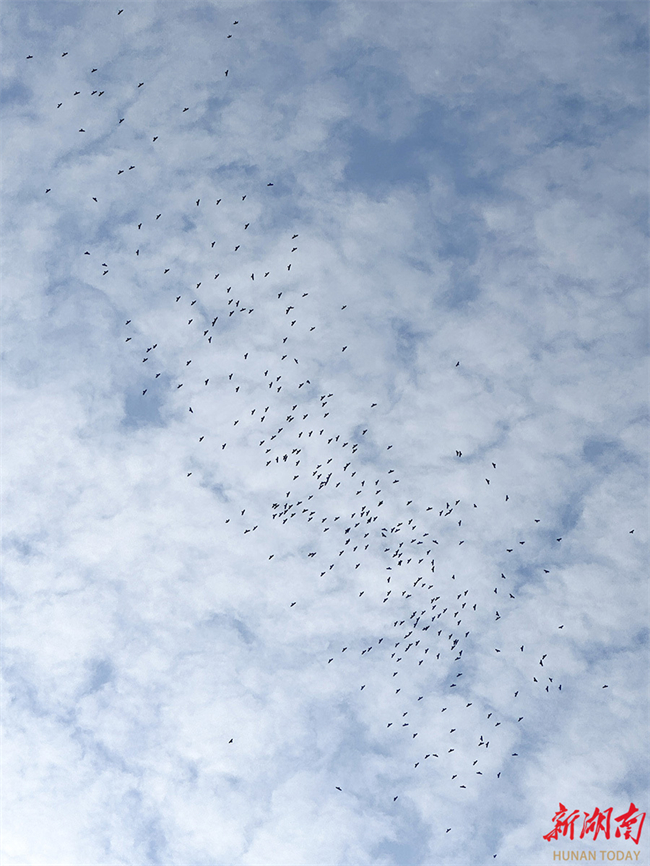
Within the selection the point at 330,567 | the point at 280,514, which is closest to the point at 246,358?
the point at 280,514

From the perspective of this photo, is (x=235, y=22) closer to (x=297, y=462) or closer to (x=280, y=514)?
(x=297, y=462)

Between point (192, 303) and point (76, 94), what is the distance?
15.9 metres

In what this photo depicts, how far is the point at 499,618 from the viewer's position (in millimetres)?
56219

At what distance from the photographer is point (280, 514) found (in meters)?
56.5

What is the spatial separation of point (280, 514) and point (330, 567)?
556 centimetres

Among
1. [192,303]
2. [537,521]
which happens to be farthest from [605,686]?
[192,303]

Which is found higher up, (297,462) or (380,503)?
(297,462)

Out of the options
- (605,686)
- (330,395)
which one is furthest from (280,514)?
(605,686)

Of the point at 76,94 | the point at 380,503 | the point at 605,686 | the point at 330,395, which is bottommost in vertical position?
the point at 605,686

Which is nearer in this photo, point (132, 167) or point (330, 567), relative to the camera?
point (132, 167)

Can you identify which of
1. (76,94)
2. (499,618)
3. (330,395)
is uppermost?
(76,94)

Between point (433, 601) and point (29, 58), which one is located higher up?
point (29, 58)

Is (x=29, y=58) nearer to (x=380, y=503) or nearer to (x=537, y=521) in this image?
(x=380, y=503)

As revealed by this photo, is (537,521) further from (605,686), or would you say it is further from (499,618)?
(605,686)
